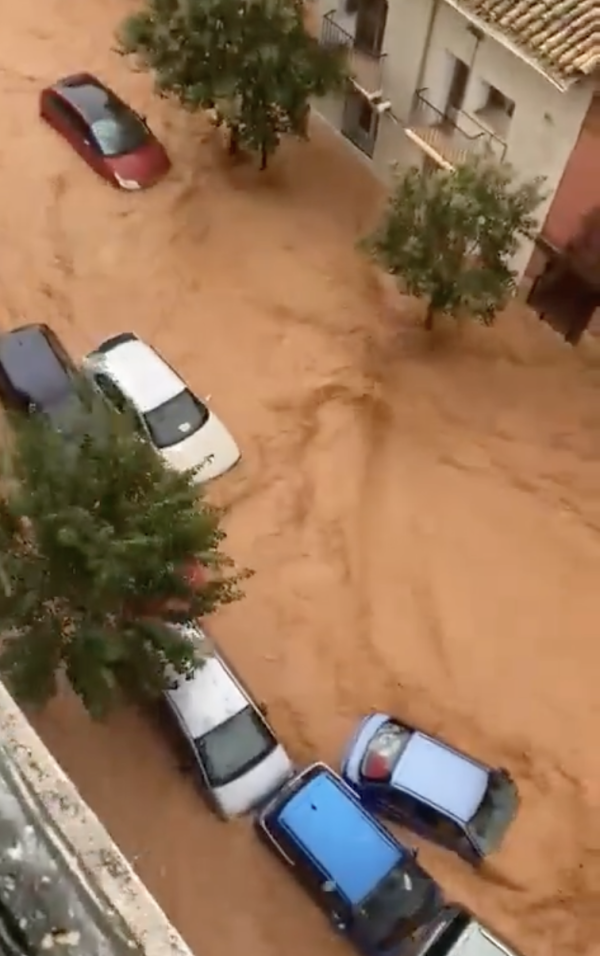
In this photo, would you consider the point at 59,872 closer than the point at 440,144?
Yes

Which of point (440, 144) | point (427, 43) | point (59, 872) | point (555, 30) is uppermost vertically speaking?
point (59, 872)

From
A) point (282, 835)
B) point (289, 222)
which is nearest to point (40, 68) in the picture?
point (289, 222)

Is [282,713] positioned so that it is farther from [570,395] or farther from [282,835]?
[570,395]

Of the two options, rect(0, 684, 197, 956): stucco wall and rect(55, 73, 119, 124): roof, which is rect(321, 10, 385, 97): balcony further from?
rect(0, 684, 197, 956): stucco wall

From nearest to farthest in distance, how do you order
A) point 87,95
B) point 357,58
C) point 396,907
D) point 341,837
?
point 396,907
point 341,837
point 357,58
point 87,95

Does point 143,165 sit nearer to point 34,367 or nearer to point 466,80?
point 34,367

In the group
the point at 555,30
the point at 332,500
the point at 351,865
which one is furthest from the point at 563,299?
the point at 351,865

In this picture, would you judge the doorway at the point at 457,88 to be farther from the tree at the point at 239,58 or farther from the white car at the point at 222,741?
the white car at the point at 222,741
